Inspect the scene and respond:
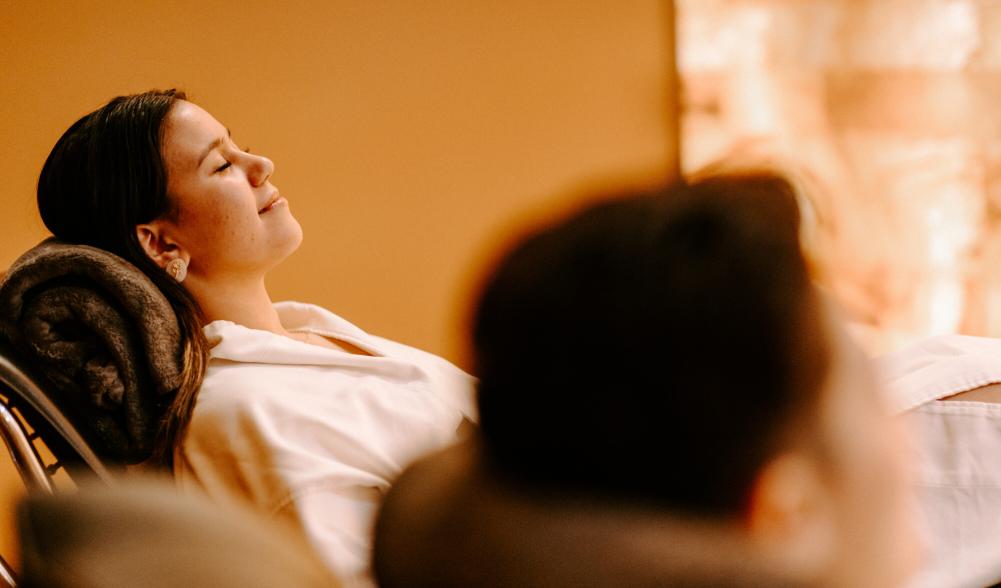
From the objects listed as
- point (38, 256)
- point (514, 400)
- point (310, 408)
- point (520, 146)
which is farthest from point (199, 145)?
point (520, 146)

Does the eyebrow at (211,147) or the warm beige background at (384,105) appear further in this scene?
the warm beige background at (384,105)

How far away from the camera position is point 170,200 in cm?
143

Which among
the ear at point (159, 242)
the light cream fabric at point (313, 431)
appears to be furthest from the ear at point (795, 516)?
the ear at point (159, 242)

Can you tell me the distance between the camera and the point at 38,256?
1224mm

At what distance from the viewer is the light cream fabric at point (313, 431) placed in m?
1.08

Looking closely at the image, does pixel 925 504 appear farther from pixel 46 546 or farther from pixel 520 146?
pixel 520 146

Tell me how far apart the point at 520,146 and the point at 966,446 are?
2177 mm

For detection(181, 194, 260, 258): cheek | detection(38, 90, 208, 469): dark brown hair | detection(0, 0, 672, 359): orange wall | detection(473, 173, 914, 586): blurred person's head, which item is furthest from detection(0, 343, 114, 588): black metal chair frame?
detection(0, 0, 672, 359): orange wall

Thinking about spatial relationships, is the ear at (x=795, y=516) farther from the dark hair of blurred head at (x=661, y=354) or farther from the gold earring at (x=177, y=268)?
the gold earring at (x=177, y=268)

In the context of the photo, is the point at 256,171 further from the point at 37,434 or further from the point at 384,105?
the point at 384,105

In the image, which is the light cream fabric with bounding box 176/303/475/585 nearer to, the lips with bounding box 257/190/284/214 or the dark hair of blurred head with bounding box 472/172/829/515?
the lips with bounding box 257/190/284/214

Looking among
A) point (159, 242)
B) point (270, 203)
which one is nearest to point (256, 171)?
point (270, 203)

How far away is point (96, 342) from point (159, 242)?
0.85 feet

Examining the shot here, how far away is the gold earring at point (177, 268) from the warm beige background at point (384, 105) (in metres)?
1.38
